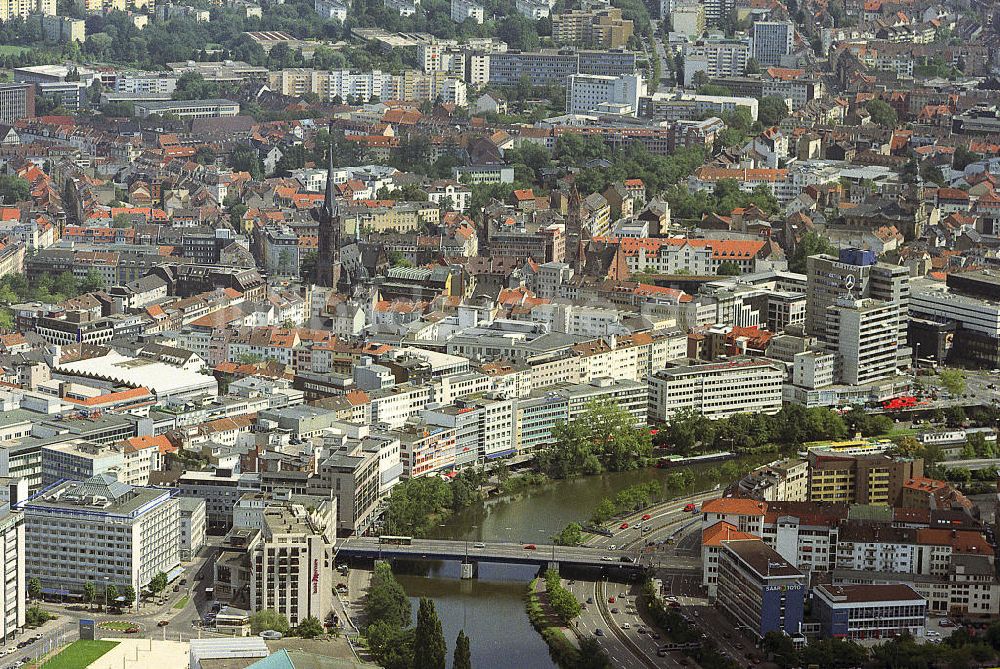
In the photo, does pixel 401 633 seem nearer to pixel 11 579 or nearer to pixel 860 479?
pixel 11 579

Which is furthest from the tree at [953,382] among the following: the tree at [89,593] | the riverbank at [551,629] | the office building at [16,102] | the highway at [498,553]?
the office building at [16,102]

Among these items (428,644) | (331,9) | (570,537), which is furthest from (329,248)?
(331,9)

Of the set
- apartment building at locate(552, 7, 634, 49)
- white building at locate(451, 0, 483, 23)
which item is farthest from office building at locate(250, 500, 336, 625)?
white building at locate(451, 0, 483, 23)

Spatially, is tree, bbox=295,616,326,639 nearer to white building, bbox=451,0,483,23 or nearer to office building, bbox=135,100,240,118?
office building, bbox=135,100,240,118

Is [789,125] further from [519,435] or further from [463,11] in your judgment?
[519,435]

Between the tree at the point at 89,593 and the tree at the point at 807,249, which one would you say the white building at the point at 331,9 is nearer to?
the tree at the point at 807,249

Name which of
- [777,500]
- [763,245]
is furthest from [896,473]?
[763,245]
